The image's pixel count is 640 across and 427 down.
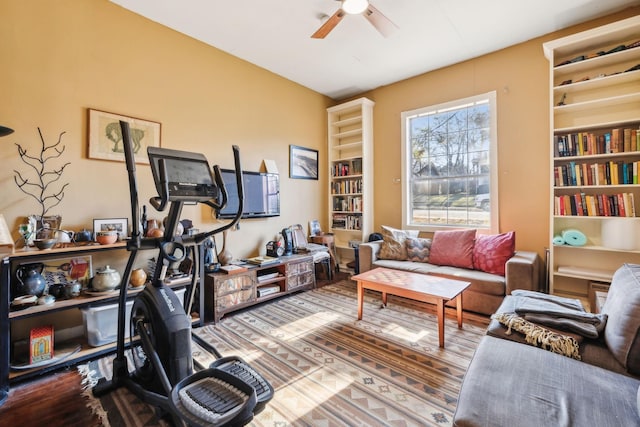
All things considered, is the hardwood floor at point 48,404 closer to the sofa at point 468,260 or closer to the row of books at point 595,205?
the sofa at point 468,260

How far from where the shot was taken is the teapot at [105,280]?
2234 millimetres

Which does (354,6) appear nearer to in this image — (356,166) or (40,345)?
(356,166)

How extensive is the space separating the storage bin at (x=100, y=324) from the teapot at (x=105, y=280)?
0.47 ft

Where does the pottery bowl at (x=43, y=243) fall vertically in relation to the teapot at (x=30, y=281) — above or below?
above

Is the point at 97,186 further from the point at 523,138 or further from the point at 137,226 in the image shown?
the point at 523,138

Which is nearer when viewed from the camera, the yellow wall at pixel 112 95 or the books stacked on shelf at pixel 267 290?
the yellow wall at pixel 112 95

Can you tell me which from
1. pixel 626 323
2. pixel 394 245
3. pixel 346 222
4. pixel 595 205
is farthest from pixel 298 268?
pixel 595 205

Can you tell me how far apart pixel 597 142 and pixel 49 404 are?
4.78m

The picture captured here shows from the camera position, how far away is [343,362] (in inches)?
83.3

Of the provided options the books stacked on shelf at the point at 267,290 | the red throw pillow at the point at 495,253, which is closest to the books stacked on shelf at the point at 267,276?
the books stacked on shelf at the point at 267,290

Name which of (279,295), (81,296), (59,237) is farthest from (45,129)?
(279,295)

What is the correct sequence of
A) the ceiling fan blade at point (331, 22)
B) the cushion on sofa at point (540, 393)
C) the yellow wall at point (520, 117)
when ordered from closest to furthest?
the cushion on sofa at point (540, 393), the ceiling fan blade at point (331, 22), the yellow wall at point (520, 117)

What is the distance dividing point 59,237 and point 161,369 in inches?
62.2

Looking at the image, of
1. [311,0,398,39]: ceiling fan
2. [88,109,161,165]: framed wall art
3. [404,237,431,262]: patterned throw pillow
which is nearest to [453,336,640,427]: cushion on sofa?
[404,237,431,262]: patterned throw pillow
